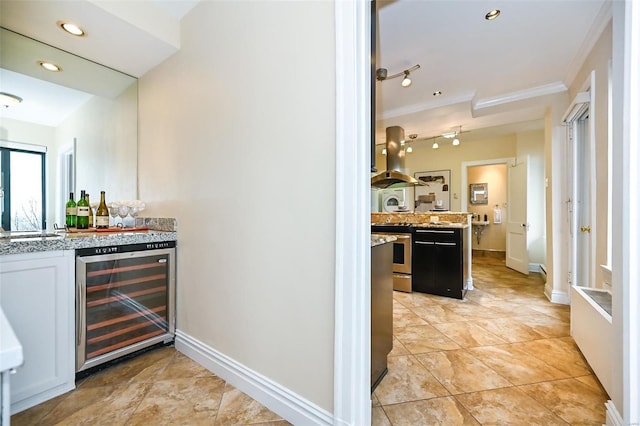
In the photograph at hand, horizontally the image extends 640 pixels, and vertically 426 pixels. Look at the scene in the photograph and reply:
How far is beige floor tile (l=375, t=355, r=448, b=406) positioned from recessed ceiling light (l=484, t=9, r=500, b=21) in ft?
8.98

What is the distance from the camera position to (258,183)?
1518 mm

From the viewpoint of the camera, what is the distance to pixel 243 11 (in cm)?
162

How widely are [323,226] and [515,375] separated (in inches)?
66.2

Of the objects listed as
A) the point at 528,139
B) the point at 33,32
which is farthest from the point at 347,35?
the point at 528,139

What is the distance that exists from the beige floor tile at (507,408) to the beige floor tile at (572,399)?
0.20 feet

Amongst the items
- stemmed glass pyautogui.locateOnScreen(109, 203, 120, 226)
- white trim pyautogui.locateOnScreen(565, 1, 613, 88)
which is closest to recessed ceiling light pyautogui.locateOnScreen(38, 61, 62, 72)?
stemmed glass pyautogui.locateOnScreen(109, 203, 120, 226)

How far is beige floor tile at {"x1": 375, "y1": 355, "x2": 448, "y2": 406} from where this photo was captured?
1540 millimetres

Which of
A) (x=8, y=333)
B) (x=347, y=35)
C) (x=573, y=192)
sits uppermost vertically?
(x=347, y=35)

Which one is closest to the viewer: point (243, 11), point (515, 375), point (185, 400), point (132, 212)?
point (185, 400)

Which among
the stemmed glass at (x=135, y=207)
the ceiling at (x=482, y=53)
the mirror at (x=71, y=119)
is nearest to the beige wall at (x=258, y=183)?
the stemmed glass at (x=135, y=207)

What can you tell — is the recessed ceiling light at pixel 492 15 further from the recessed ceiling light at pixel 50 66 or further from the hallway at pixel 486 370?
the recessed ceiling light at pixel 50 66

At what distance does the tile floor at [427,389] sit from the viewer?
1372 millimetres

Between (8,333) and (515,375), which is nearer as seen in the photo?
(8,333)

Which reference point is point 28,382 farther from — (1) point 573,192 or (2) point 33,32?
(1) point 573,192
